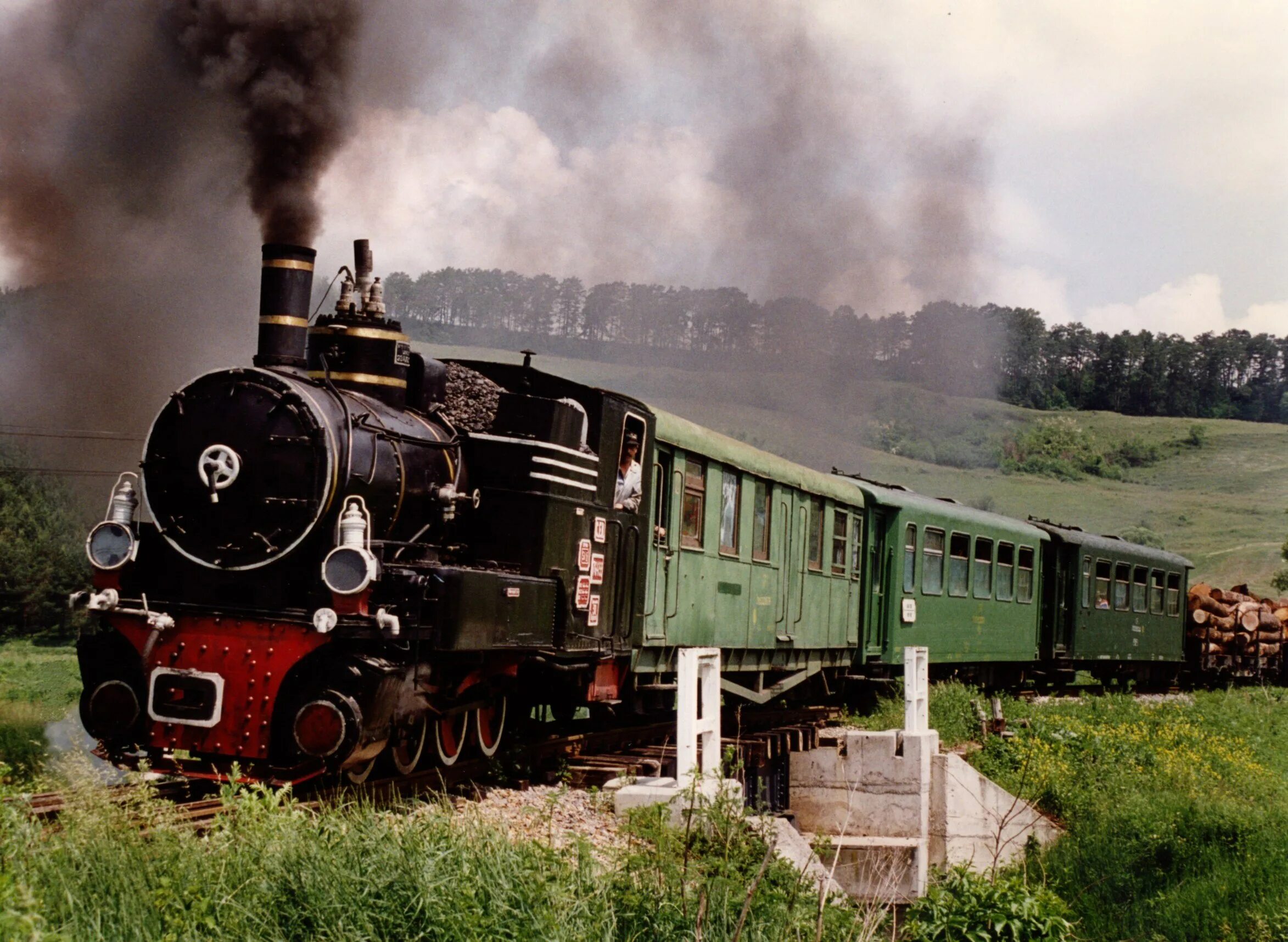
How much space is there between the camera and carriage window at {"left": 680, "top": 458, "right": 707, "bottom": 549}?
12.6 metres

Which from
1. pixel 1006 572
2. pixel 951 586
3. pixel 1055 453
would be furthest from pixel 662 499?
pixel 1055 453

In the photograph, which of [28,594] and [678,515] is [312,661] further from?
[28,594]

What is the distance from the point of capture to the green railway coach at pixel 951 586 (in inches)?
715

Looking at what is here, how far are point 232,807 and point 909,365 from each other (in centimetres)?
8626

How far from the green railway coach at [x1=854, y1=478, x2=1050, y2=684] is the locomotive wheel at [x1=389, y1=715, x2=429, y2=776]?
9463mm

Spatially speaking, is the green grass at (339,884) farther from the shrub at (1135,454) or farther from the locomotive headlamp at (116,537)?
the shrub at (1135,454)

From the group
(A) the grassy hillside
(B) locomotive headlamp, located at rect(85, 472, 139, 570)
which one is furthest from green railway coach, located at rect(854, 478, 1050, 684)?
(A) the grassy hillside

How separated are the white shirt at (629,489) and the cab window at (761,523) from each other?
3040 mm

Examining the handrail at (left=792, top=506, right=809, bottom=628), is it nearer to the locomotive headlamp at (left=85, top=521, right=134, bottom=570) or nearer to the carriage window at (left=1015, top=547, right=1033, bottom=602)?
the carriage window at (left=1015, top=547, right=1033, bottom=602)

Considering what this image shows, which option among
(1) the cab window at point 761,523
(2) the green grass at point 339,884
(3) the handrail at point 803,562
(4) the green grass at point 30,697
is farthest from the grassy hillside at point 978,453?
(2) the green grass at point 339,884

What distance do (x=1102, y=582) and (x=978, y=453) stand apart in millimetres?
58567

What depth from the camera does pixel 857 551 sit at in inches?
705

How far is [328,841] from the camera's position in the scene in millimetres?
6598

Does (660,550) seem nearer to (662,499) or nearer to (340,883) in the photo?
(662,499)
